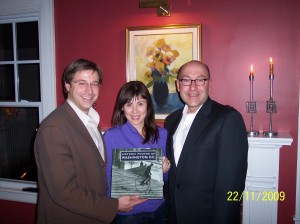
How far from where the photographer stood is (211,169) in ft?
5.70

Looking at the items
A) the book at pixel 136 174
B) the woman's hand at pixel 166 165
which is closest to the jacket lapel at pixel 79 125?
the book at pixel 136 174

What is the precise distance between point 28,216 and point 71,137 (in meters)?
2.20

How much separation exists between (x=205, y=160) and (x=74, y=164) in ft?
2.78

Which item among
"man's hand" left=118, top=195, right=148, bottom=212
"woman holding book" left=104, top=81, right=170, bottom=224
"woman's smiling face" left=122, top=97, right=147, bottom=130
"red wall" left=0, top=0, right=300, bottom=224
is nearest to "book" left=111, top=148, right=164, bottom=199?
"man's hand" left=118, top=195, right=148, bottom=212

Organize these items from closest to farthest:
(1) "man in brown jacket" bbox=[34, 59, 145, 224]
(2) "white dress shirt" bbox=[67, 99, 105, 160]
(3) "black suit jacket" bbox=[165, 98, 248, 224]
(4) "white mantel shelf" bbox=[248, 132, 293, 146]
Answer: (1) "man in brown jacket" bbox=[34, 59, 145, 224] < (3) "black suit jacket" bbox=[165, 98, 248, 224] < (2) "white dress shirt" bbox=[67, 99, 105, 160] < (4) "white mantel shelf" bbox=[248, 132, 293, 146]

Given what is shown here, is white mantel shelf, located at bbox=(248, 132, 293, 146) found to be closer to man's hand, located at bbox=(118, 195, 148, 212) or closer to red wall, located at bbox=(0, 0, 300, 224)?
red wall, located at bbox=(0, 0, 300, 224)

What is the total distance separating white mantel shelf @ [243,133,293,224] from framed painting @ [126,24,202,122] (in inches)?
34.3

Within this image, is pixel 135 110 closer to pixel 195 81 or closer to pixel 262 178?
pixel 195 81

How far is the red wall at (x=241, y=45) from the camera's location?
2459mm

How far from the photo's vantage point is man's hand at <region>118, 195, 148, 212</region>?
1.68 metres

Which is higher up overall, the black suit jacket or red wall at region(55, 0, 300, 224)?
red wall at region(55, 0, 300, 224)

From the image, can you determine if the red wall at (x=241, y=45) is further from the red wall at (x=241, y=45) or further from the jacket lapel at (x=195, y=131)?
the jacket lapel at (x=195, y=131)

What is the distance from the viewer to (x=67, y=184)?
1.54 metres
